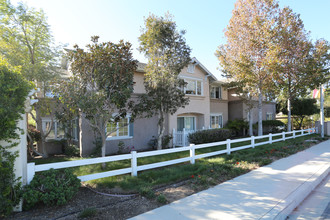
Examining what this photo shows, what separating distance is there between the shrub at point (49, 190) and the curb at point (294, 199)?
4348 millimetres

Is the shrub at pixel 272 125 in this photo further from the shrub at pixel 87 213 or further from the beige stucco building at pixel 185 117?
the shrub at pixel 87 213

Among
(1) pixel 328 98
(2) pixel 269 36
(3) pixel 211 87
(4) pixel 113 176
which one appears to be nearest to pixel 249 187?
(4) pixel 113 176

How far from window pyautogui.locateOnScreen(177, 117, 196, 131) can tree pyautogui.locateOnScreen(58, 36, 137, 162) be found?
8.69 meters

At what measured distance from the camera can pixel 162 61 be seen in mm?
11000

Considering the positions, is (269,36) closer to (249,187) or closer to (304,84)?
(304,84)

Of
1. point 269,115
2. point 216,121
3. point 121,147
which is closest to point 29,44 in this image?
point 121,147

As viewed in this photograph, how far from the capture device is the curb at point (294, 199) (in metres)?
4.23

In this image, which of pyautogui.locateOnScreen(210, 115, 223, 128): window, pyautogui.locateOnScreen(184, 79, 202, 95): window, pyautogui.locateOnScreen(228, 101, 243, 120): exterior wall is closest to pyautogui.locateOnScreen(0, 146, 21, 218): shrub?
pyautogui.locateOnScreen(184, 79, 202, 95): window

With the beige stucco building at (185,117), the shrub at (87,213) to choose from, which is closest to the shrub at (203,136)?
the beige stucco building at (185,117)

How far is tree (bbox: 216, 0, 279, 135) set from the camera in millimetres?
14188

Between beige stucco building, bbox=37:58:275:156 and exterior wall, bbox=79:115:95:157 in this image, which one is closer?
exterior wall, bbox=79:115:95:157

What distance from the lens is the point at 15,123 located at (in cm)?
427

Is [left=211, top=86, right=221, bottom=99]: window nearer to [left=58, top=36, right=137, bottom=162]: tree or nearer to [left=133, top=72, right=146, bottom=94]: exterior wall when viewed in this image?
[left=133, top=72, right=146, bottom=94]: exterior wall

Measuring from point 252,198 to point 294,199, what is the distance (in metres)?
1.01
